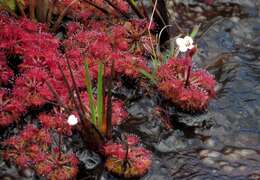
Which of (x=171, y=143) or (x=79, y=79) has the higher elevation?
(x=79, y=79)

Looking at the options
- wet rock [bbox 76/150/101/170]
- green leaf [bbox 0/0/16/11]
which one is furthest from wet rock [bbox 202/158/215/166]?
green leaf [bbox 0/0/16/11]

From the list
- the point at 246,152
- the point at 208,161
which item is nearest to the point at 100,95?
the point at 208,161

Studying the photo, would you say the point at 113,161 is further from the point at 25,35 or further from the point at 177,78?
Answer: the point at 25,35

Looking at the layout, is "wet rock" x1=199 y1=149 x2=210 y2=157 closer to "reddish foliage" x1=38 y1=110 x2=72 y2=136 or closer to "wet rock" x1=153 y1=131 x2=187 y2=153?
"wet rock" x1=153 y1=131 x2=187 y2=153

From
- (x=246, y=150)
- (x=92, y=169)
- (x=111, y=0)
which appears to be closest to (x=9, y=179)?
(x=92, y=169)

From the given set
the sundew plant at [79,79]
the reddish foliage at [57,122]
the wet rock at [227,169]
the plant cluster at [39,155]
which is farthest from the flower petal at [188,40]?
the plant cluster at [39,155]

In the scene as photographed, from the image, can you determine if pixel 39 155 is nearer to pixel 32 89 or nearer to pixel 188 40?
pixel 32 89
